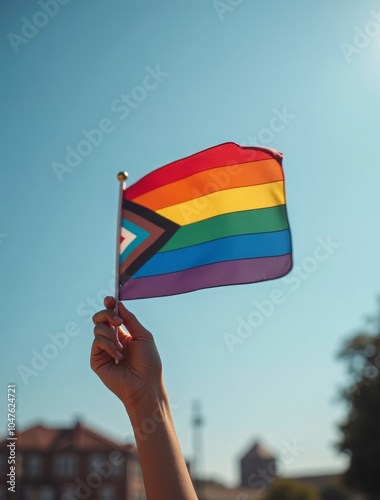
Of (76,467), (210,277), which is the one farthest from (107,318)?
(76,467)

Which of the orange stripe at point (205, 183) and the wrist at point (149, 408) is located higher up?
the orange stripe at point (205, 183)

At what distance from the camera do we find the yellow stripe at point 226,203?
5.45 m

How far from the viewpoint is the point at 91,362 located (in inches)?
145

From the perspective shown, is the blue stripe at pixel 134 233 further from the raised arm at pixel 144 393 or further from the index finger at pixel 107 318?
the index finger at pixel 107 318

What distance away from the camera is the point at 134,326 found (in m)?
3.75

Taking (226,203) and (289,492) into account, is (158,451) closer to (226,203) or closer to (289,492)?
(226,203)

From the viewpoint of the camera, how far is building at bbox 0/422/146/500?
74.1 metres

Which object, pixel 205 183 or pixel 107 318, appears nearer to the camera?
pixel 107 318

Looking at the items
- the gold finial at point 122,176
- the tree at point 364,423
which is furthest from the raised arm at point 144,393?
the tree at point 364,423

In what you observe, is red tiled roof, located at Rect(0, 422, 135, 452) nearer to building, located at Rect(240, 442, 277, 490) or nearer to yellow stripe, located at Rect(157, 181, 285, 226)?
building, located at Rect(240, 442, 277, 490)

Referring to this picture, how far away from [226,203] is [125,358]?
225 cm

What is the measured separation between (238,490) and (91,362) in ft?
383

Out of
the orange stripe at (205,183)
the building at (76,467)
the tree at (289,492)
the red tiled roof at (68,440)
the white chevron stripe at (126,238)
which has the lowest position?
the tree at (289,492)

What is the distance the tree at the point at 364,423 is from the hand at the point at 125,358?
3357 centimetres
